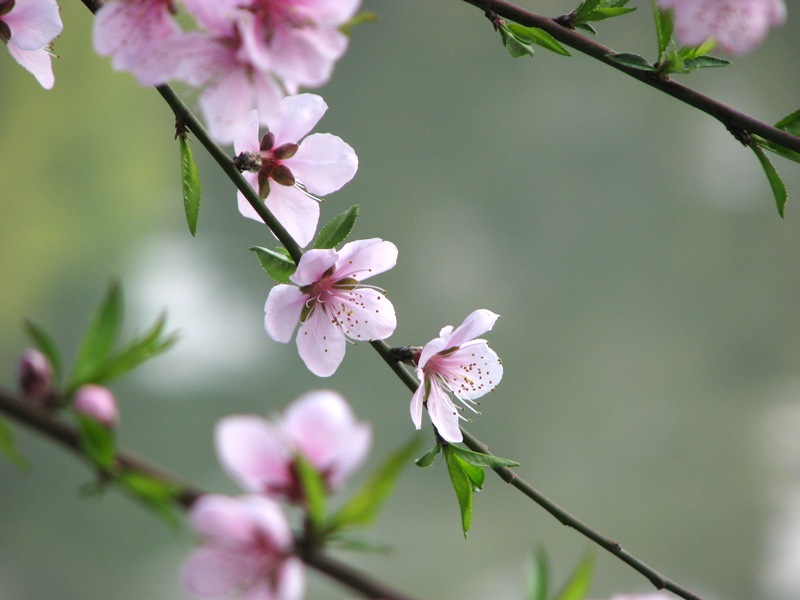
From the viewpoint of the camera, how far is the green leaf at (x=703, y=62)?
0.47m

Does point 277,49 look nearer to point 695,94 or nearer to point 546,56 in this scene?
point 695,94

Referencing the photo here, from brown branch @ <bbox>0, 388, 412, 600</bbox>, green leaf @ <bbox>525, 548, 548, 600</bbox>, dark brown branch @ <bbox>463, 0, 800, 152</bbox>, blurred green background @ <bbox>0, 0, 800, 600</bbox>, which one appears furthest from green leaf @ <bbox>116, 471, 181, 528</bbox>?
blurred green background @ <bbox>0, 0, 800, 600</bbox>

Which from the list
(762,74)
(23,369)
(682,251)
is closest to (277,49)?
(23,369)

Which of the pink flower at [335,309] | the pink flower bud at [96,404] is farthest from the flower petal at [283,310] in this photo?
the pink flower bud at [96,404]

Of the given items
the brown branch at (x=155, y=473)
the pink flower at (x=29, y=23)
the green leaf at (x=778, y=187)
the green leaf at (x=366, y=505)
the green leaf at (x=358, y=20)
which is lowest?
the green leaf at (x=366, y=505)

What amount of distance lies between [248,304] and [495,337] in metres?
1.11

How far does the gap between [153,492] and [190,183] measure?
0.29 m

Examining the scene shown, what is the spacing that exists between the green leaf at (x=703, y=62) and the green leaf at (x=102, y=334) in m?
0.35

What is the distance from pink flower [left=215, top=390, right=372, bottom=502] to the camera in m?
0.33

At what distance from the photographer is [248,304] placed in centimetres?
352

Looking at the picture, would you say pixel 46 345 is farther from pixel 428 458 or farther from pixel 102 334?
pixel 428 458

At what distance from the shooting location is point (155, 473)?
0.26m

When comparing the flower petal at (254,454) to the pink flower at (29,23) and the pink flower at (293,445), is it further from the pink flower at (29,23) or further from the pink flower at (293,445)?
the pink flower at (29,23)

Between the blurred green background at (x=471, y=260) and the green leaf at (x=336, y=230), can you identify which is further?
the blurred green background at (x=471, y=260)
